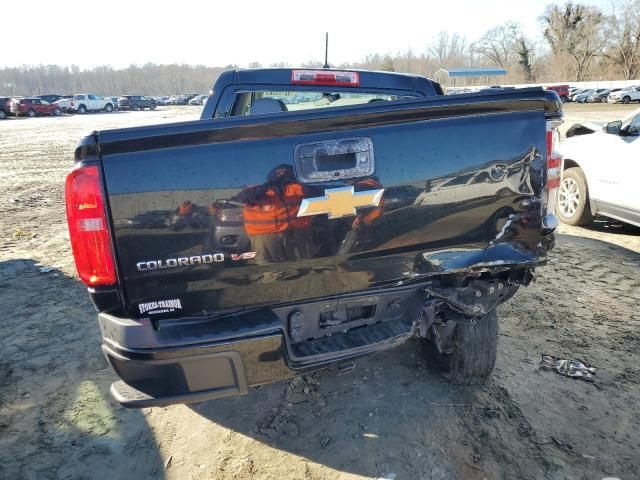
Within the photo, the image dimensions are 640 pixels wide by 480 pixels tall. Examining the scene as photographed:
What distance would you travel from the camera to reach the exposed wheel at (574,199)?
6.36 metres

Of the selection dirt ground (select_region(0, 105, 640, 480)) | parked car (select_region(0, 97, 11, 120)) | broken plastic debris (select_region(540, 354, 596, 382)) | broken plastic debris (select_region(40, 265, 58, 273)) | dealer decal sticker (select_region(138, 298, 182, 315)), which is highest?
parked car (select_region(0, 97, 11, 120))

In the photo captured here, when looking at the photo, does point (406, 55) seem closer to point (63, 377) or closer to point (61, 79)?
point (61, 79)

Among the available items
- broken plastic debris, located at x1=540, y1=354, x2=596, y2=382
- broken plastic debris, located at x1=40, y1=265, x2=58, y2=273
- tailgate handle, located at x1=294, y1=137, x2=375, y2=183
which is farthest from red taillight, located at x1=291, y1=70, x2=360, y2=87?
broken plastic debris, located at x1=40, y1=265, x2=58, y2=273

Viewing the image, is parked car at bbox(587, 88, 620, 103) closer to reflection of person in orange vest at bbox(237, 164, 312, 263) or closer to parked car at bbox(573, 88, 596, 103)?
parked car at bbox(573, 88, 596, 103)

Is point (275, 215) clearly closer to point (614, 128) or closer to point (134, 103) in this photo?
point (614, 128)

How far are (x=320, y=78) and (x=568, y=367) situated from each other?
2.73 meters

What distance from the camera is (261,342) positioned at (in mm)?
2119

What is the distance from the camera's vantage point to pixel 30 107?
139 ft

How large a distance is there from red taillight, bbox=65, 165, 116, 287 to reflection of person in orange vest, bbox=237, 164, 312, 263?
59 cm

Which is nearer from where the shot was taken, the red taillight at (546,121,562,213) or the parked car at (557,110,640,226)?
the red taillight at (546,121,562,213)

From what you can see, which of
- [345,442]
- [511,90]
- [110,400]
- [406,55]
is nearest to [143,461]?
[110,400]

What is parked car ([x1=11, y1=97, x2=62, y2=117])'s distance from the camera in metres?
41.2

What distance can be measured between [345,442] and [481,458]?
28.8 inches

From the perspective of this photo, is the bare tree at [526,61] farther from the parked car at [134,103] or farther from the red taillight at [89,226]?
the red taillight at [89,226]
